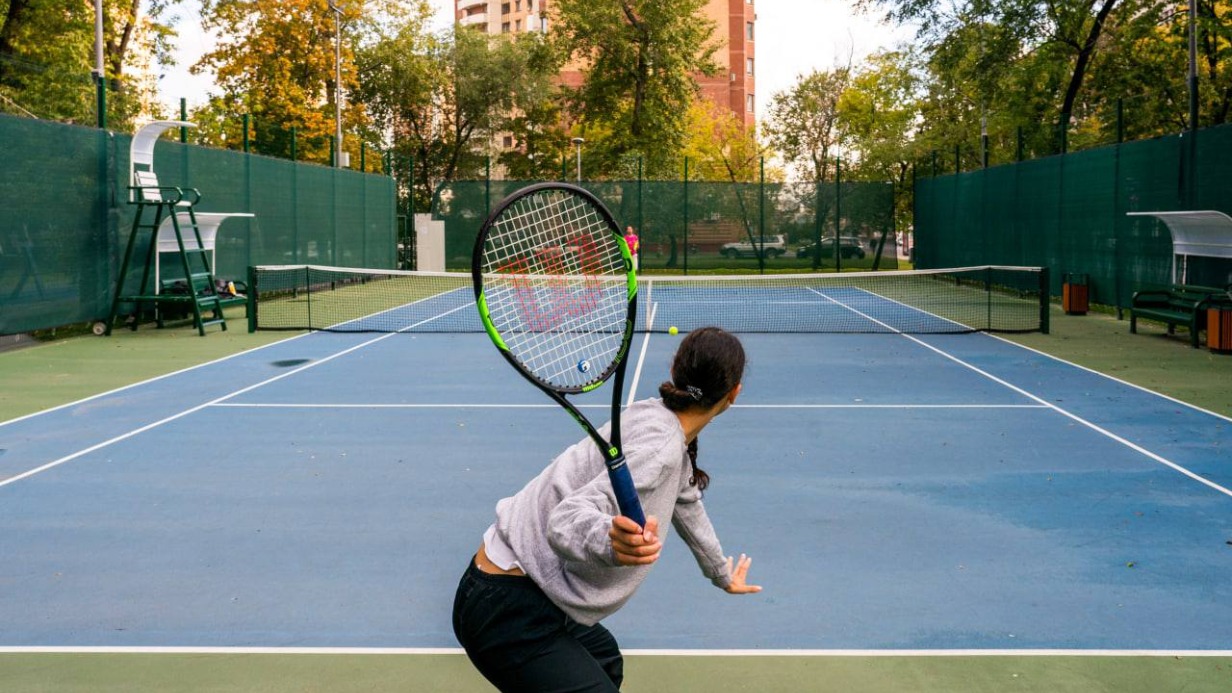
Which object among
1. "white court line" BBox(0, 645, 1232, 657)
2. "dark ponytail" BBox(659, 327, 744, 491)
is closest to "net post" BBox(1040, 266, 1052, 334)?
"white court line" BBox(0, 645, 1232, 657)

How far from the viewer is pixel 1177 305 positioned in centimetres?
1580

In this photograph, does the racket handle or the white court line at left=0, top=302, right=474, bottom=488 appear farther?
the white court line at left=0, top=302, right=474, bottom=488

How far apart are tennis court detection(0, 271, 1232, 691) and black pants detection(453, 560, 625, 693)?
1.28 meters

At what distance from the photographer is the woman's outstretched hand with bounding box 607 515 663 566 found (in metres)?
2.42

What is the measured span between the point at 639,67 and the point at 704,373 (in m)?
44.2

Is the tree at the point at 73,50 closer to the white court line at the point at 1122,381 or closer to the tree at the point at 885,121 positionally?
the white court line at the point at 1122,381

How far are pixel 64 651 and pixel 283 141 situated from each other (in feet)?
75.0

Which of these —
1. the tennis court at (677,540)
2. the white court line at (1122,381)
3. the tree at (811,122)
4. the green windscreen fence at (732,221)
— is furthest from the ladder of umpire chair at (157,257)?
the tree at (811,122)

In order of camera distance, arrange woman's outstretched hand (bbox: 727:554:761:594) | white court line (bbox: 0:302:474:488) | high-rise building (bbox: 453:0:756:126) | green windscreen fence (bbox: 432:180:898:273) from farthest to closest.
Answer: high-rise building (bbox: 453:0:756:126) → green windscreen fence (bbox: 432:180:898:273) → white court line (bbox: 0:302:474:488) → woman's outstretched hand (bbox: 727:554:761:594)

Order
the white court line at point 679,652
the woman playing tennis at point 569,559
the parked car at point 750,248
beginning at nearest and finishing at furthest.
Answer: the woman playing tennis at point 569,559 < the white court line at point 679,652 < the parked car at point 750,248

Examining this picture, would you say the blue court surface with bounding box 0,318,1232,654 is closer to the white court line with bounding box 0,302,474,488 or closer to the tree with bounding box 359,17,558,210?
the white court line with bounding box 0,302,474,488

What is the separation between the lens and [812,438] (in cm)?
907

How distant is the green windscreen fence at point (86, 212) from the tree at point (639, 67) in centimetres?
2354

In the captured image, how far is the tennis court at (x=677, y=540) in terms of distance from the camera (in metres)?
4.70
